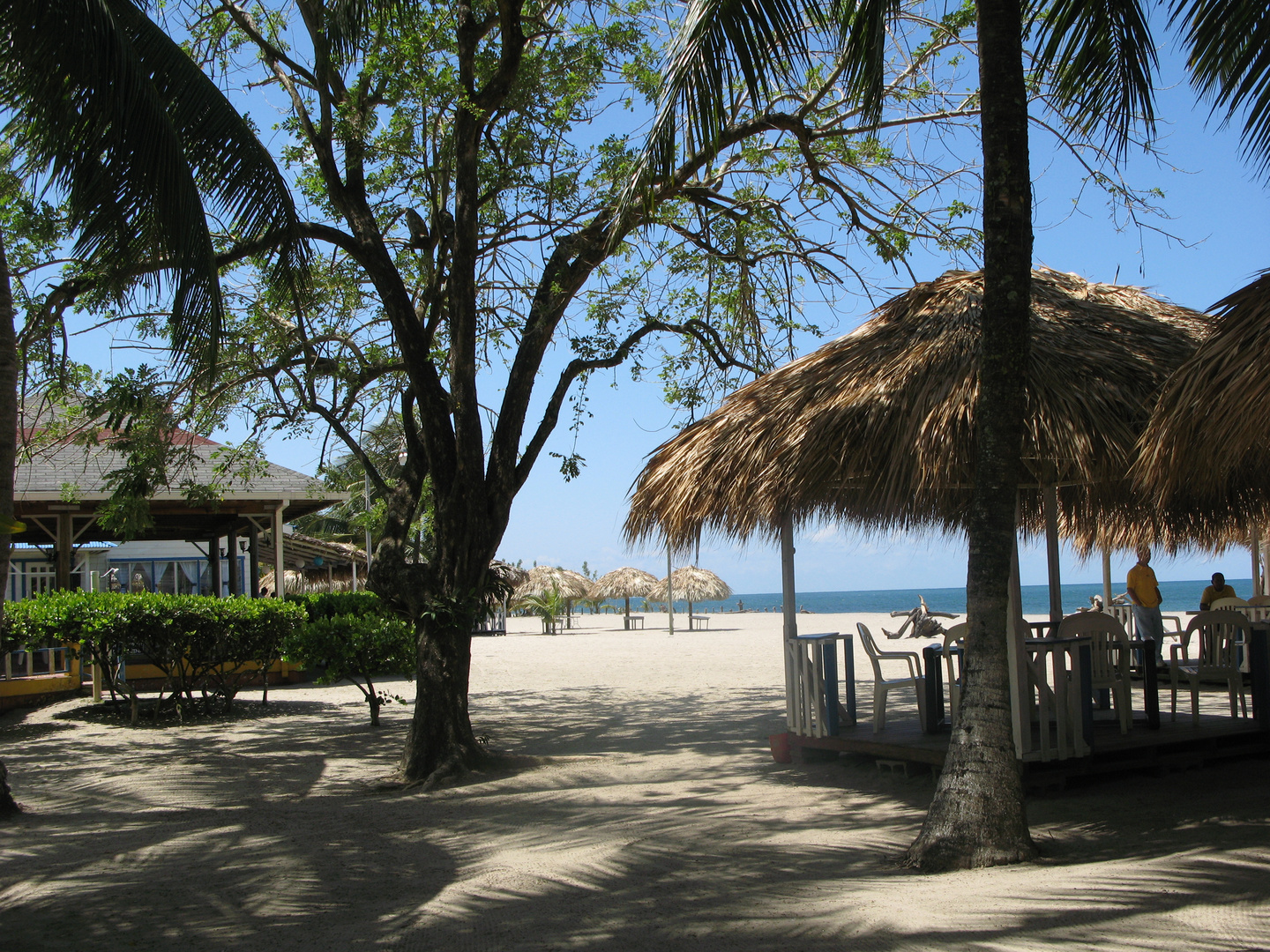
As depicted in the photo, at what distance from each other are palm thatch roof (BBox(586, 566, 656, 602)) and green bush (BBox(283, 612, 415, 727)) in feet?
91.6

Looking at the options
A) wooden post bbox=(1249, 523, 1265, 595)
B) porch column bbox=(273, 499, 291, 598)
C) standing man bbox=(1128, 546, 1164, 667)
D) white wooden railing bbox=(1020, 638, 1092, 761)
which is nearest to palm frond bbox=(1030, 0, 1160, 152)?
white wooden railing bbox=(1020, 638, 1092, 761)

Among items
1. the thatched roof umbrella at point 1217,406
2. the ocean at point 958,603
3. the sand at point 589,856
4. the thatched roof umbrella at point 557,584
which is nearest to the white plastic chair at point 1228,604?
the sand at point 589,856

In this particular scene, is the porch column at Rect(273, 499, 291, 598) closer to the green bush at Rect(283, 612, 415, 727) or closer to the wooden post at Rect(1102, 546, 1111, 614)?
the green bush at Rect(283, 612, 415, 727)

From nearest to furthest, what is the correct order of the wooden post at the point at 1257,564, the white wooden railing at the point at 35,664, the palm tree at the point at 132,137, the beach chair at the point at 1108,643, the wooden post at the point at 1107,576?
1. the palm tree at the point at 132,137
2. the beach chair at the point at 1108,643
3. the white wooden railing at the point at 35,664
4. the wooden post at the point at 1107,576
5. the wooden post at the point at 1257,564

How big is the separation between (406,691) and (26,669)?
5593 millimetres

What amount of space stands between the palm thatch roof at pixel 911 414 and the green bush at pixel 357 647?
424cm

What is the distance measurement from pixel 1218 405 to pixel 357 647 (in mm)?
9151

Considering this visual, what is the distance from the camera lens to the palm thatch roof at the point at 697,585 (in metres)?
35.4

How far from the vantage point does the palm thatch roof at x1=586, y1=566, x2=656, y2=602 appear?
131ft

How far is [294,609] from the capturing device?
43.4 feet

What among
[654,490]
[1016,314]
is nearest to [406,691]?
[654,490]

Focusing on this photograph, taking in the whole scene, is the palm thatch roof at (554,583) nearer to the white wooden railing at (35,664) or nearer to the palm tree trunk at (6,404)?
the white wooden railing at (35,664)

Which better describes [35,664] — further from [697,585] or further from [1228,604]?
[697,585]

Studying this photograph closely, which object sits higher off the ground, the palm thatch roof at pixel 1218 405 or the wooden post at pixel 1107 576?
the palm thatch roof at pixel 1218 405
